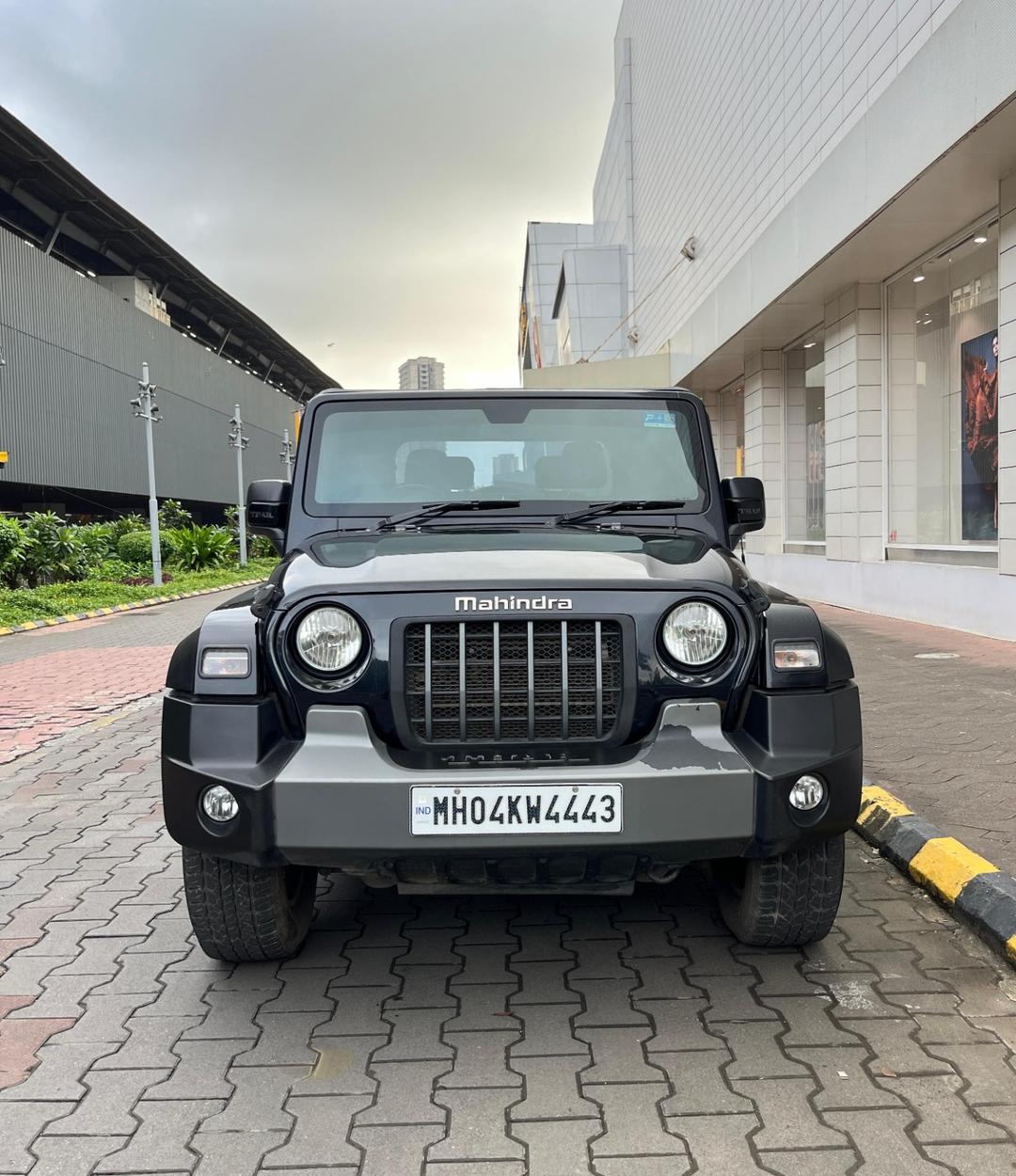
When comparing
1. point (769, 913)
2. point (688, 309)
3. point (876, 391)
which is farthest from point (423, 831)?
point (688, 309)

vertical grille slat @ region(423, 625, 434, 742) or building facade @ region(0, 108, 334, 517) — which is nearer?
vertical grille slat @ region(423, 625, 434, 742)

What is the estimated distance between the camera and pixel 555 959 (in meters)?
3.42

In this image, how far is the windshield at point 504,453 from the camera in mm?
4074

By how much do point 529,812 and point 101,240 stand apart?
1953 inches

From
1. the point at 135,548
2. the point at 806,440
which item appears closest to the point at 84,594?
the point at 135,548

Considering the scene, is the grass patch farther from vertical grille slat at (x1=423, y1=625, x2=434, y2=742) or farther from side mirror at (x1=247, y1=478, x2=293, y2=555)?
vertical grille slat at (x1=423, y1=625, x2=434, y2=742)

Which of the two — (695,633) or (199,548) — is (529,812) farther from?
(199,548)

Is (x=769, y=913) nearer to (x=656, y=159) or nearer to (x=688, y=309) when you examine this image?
(x=688, y=309)

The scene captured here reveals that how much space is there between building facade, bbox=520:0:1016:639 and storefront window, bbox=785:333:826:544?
60 millimetres

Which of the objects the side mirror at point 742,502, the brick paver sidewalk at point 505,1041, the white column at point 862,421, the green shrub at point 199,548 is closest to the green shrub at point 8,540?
the green shrub at point 199,548

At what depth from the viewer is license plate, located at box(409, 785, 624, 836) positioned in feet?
9.14

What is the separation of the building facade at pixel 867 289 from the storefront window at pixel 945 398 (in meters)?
0.03

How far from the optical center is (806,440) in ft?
61.0

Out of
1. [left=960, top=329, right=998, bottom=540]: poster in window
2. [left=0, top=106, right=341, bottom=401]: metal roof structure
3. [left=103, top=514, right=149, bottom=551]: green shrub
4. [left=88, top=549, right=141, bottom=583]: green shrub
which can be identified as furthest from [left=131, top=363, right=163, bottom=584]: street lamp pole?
[left=960, top=329, right=998, bottom=540]: poster in window
